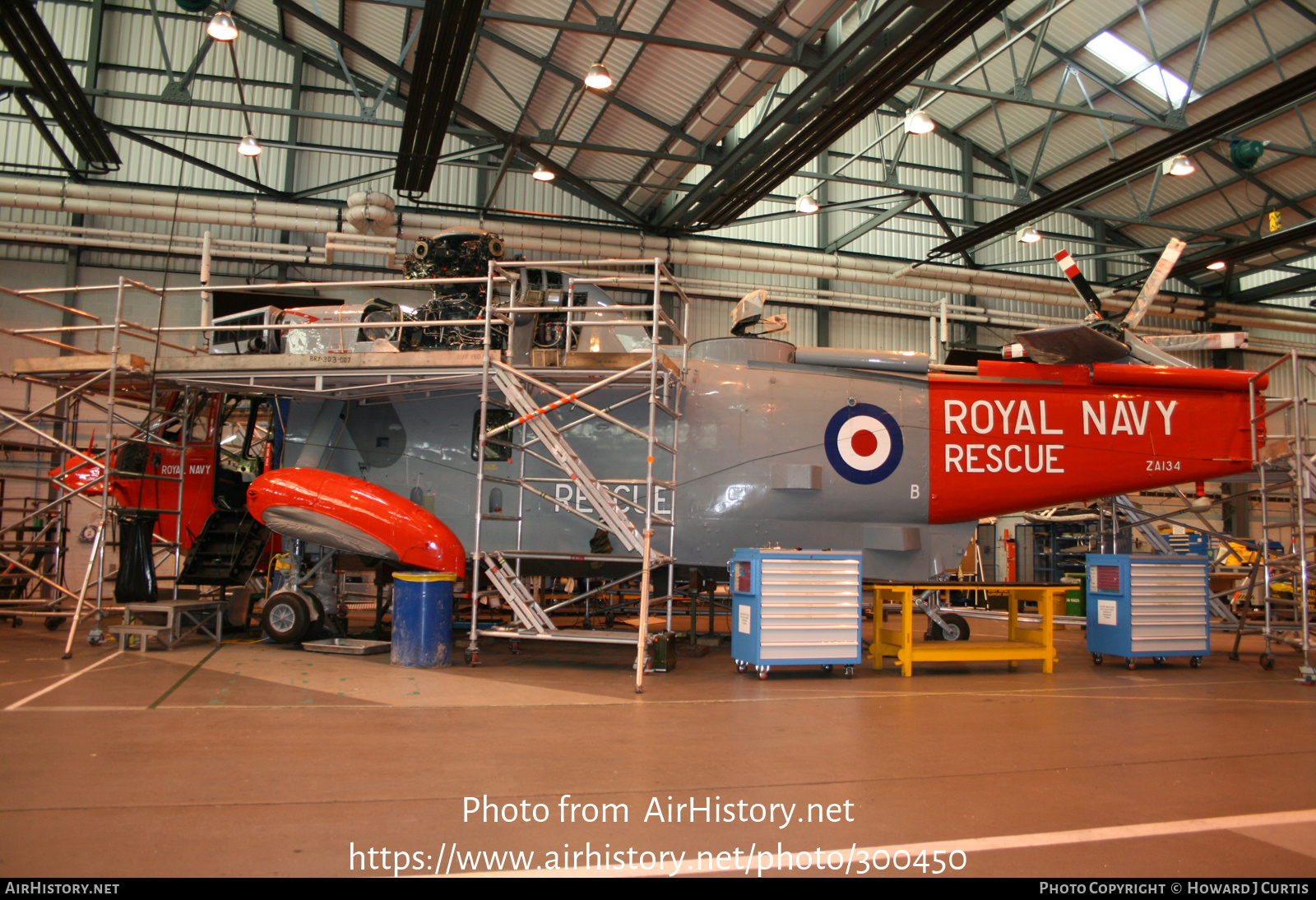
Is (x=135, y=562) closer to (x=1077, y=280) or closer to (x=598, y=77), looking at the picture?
(x=598, y=77)

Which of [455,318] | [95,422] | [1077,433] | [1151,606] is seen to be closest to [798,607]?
[1077,433]

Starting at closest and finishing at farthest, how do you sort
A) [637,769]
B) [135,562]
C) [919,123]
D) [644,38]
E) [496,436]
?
[637,769], [135,562], [496,436], [644,38], [919,123]

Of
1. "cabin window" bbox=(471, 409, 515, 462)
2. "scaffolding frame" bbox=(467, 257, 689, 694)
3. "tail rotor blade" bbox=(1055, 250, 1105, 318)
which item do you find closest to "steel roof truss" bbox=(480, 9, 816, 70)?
"scaffolding frame" bbox=(467, 257, 689, 694)

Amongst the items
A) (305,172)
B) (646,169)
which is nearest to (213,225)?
(305,172)

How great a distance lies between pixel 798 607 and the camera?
8078 millimetres

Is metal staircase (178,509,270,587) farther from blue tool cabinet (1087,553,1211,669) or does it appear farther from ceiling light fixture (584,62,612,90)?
blue tool cabinet (1087,553,1211,669)

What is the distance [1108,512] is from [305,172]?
2078cm

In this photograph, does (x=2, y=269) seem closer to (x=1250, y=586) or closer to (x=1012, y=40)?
(x=1012, y=40)

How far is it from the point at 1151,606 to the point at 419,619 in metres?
8.15

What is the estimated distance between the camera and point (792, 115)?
15.7 m

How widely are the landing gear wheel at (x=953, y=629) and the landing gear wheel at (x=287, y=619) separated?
796 cm

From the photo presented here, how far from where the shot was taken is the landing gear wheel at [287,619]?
373 inches

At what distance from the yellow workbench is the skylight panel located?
1563 cm

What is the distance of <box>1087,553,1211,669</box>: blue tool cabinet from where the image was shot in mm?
9219
